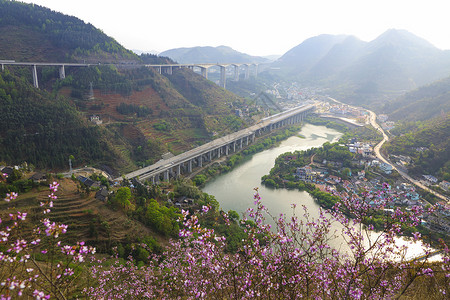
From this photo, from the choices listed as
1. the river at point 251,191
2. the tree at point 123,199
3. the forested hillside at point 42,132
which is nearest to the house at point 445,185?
the river at point 251,191

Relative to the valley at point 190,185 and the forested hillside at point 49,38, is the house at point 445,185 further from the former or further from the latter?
the forested hillside at point 49,38

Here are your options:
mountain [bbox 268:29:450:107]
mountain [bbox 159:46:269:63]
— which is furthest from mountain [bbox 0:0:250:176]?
mountain [bbox 159:46:269:63]

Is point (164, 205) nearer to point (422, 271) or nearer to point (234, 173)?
point (234, 173)

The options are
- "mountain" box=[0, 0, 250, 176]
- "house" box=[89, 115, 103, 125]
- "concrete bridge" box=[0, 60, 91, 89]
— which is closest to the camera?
"mountain" box=[0, 0, 250, 176]

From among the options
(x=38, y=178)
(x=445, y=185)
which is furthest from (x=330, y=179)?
(x=38, y=178)

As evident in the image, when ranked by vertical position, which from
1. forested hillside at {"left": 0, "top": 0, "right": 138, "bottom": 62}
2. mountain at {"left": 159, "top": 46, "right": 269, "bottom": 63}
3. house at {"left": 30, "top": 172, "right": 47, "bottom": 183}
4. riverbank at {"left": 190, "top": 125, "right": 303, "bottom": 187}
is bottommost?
riverbank at {"left": 190, "top": 125, "right": 303, "bottom": 187}

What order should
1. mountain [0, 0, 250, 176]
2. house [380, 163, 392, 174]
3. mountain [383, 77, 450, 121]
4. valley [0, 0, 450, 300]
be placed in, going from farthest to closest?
mountain [383, 77, 450, 121] < house [380, 163, 392, 174] < mountain [0, 0, 250, 176] < valley [0, 0, 450, 300]

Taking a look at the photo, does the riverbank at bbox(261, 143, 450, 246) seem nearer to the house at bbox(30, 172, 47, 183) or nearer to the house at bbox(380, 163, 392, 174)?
the house at bbox(380, 163, 392, 174)
